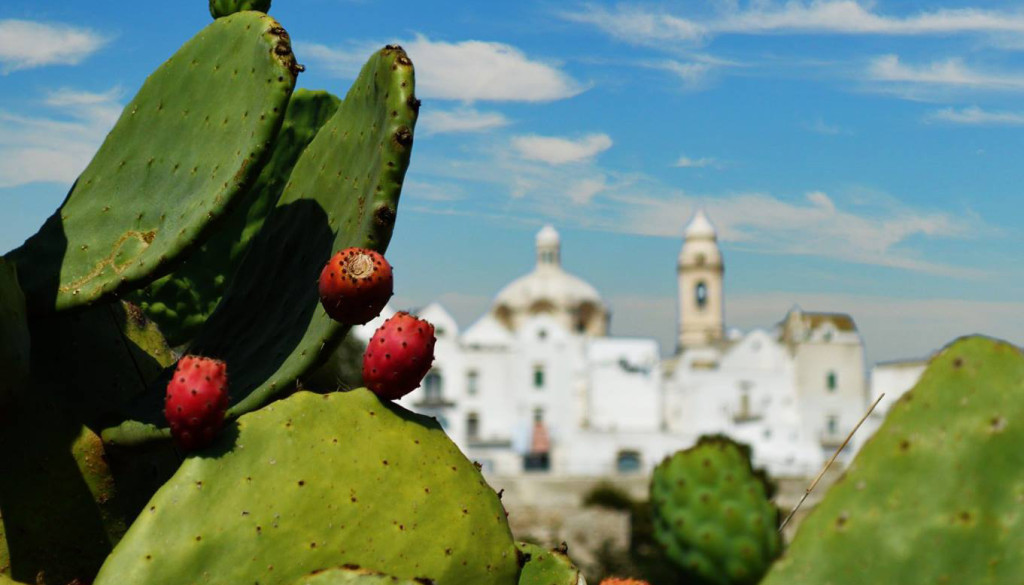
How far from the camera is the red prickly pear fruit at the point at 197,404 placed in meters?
2.62

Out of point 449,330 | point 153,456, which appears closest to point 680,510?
point 153,456

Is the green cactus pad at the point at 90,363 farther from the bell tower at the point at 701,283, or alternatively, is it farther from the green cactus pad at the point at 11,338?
the bell tower at the point at 701,283

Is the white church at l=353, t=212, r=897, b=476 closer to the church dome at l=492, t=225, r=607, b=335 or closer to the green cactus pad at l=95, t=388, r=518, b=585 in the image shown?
the church dome at l=492, t=225, r=607, b=335

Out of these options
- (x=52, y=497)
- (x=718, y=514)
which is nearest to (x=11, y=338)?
(x=52, y=497)

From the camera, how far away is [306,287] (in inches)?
120

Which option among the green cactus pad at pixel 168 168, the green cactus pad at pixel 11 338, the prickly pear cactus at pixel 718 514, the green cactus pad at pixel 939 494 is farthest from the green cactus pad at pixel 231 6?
the prickly pear cactus at pixel 718 514

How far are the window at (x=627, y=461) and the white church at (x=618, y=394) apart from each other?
0.18 ft

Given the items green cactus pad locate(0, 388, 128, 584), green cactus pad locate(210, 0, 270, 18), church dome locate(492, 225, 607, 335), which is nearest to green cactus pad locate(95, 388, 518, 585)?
green cactus pad locate(0, 388, 128, 584)

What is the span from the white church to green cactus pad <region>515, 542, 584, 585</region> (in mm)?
55331

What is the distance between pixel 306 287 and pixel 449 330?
58509 millimetres

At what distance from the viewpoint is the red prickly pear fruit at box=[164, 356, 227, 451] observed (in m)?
2.62

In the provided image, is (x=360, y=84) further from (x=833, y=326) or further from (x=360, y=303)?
(x=833, y=326)

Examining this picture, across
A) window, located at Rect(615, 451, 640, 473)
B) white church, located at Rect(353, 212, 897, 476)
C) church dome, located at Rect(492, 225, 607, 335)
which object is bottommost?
window, located at Rect(615, 451, 640, 473)

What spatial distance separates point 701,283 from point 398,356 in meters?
78.7
